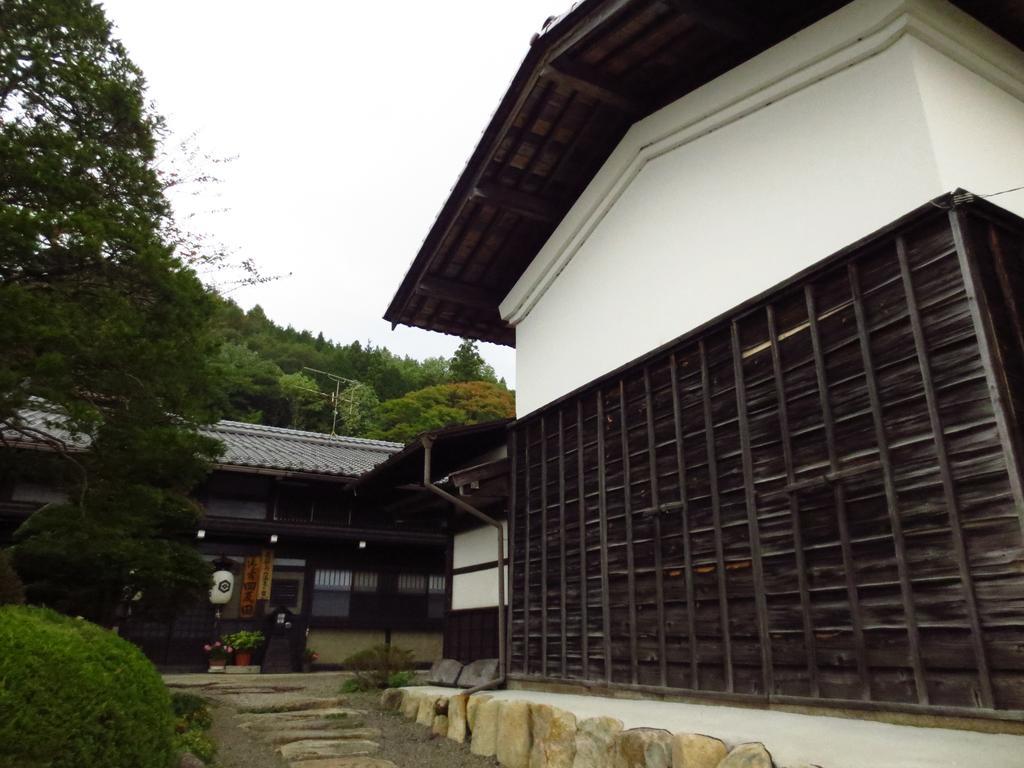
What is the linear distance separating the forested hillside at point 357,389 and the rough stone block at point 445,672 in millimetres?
22064

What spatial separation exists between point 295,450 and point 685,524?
17.4 m

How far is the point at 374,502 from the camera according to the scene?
1753cm

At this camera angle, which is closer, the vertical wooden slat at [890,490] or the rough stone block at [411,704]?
the vertical wooden slat at [890,490]

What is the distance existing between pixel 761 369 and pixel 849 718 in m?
2.38

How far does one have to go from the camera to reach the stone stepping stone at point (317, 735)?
739cm

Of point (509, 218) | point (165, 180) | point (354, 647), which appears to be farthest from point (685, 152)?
point (354, 647)

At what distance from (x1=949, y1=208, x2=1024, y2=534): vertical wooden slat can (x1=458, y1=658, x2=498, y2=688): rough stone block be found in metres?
6.04

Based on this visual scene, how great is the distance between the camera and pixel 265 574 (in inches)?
642

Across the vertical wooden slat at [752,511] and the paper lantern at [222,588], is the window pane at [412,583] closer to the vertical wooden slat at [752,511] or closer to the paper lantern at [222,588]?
the paper lantern at [222,588]

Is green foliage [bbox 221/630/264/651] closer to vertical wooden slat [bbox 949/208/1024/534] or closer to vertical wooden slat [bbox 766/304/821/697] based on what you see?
vertical wooden slat [bbox 766/304/821/697]

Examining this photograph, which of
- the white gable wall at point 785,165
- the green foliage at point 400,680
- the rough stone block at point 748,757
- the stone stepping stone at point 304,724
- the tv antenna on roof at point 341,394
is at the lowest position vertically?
the stone stepping stone at point 304,724

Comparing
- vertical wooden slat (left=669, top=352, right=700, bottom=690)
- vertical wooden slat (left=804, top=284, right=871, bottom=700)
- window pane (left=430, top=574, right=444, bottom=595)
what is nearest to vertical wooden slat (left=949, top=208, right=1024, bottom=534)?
vertical wooden slat (left=804, top=284, right=871, bottom=700)

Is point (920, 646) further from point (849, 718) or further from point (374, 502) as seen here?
point (374, 502)

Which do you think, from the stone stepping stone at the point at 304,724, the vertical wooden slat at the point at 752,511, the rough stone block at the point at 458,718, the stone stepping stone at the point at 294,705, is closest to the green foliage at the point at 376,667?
the stone stepping stone at the point at 294,705
